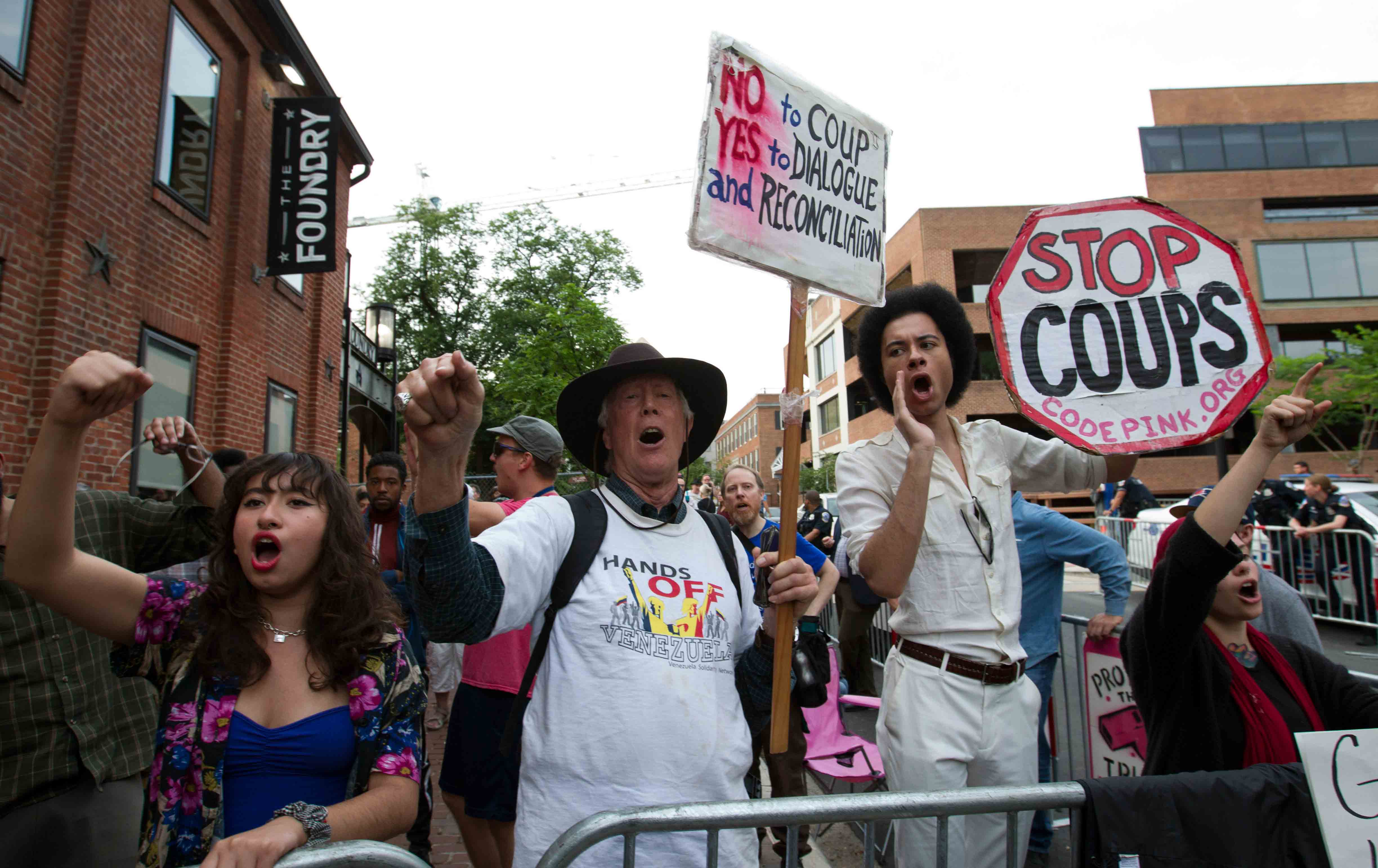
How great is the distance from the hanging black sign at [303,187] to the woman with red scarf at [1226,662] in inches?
364

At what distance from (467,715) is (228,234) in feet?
25.3

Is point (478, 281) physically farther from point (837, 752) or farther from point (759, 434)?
point (759, 434)

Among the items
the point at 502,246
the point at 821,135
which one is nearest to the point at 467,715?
the point at 821,135

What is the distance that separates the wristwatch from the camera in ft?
5.15

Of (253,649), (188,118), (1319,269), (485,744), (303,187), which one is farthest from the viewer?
(1319,269)

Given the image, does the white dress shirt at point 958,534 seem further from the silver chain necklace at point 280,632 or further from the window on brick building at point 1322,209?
the window on brick building at point 1322,209

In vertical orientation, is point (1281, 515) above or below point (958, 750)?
above

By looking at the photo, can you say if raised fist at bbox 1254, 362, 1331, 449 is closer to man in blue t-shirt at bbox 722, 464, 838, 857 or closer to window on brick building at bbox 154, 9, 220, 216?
man in blue t-shirt at bbox 722, 464, 838, 857

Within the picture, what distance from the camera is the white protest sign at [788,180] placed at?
6.58ft

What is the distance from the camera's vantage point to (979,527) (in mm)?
2434

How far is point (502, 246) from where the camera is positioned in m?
39.2

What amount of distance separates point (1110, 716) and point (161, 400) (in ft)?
27.0

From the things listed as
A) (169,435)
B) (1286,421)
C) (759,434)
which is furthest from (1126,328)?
(759,434)

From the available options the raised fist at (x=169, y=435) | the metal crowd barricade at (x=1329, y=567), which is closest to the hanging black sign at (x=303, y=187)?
the raised fist at (x=169, y=435)
